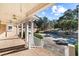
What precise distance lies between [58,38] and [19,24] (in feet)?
1.53

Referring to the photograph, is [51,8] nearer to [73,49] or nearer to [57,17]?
[57,17]

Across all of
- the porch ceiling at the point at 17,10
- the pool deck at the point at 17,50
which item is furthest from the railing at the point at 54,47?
the porch ceiling at the point at 17,10

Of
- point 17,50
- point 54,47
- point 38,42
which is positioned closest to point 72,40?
point 54,47

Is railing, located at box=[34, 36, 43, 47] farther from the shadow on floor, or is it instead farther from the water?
the water

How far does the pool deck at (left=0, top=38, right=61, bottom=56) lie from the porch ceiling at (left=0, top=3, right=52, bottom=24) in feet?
0.75

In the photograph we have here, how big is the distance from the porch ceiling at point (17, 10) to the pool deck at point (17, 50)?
23 cm

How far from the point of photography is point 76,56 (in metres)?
1.53

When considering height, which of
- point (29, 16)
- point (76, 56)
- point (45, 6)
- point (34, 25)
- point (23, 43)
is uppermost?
point (45, 6)

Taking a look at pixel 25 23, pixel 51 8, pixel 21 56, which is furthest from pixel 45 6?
pixel 21 56

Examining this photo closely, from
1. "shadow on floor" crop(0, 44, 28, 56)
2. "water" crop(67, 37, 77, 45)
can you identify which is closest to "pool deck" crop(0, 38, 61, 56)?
"shadow on floor" crop(0, 44, 28, 56)

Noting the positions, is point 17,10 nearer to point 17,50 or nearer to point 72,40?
point 17,50

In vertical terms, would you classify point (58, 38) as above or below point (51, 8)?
below

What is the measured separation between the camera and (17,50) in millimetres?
1559

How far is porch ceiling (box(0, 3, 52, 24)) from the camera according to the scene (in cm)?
154
